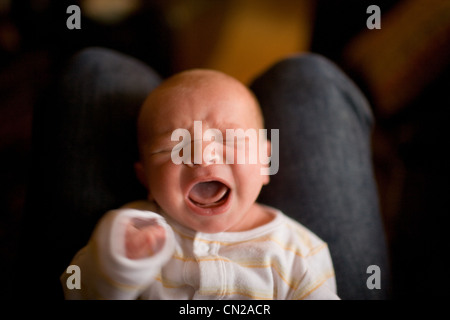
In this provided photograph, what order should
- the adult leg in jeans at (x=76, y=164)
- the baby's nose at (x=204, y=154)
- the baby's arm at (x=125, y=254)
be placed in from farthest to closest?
the adult leg in jeans at (x=76, y=164)
the baby's nose at (x=204, y=154)
the baby's arm at (x=125, y=254)

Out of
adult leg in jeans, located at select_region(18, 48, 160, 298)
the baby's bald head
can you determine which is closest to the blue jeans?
adult leg in jeans, located at select_region(18, 48, 160, 298)

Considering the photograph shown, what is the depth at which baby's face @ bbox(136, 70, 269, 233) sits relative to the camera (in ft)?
2.27

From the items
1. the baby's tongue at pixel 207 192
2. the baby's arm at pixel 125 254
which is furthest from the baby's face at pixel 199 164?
the baby's arm at pixel 125 254

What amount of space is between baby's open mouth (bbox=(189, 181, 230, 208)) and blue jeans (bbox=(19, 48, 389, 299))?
7.5 inches

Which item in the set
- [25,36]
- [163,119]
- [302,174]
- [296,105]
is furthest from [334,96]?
[25,36]

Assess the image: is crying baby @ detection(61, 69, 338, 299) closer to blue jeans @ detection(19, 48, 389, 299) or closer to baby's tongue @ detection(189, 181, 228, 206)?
baby's tongue @ detection(189, 181, 228, 206)

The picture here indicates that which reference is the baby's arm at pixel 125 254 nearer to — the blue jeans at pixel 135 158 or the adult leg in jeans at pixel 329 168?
the blue jeans at pixel 135 158

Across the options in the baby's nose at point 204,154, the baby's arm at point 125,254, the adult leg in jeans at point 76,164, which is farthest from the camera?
the adult leg in jeans at point 76,164

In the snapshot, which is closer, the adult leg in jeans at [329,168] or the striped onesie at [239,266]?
the striped onesie at [239,266]

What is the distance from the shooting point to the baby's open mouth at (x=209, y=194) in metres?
0.72

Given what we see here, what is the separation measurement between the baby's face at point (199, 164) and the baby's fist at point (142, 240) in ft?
0.36

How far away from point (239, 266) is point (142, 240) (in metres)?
0.22

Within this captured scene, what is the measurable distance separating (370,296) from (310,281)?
202 millimetres

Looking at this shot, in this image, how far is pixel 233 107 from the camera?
0.74 meters
